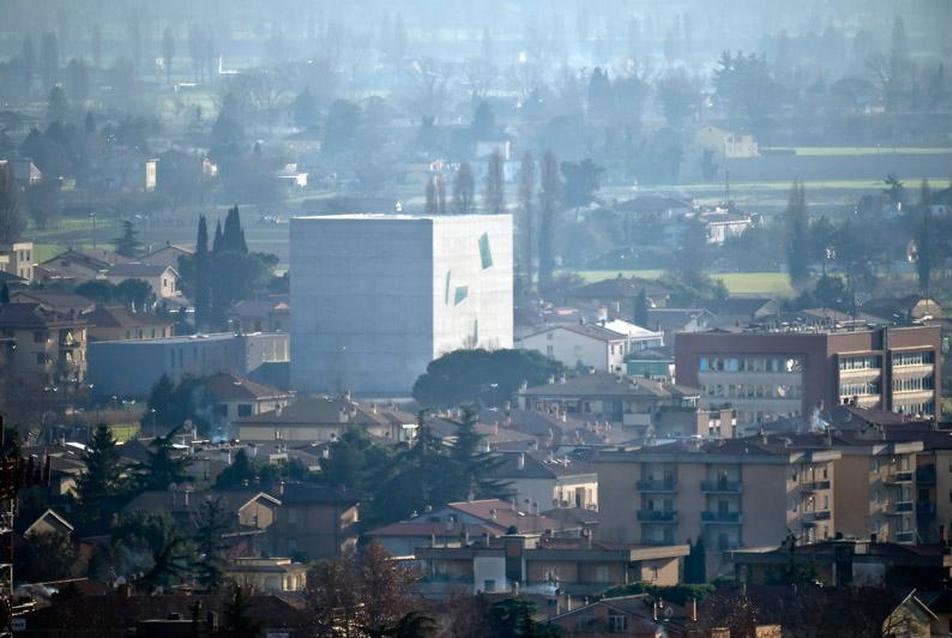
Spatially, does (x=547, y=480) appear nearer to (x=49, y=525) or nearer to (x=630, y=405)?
(x=49, y=525)

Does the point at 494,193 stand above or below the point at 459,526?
above

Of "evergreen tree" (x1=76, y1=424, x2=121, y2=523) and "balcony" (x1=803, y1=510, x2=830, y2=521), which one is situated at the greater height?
"evergreen tree" (x1=76, y1=424, x2=121, y2=523)

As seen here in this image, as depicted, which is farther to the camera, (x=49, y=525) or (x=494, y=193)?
(x=494, y=193)

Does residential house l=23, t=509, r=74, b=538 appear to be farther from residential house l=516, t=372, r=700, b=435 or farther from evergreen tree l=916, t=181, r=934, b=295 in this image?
evergreen tree l=916, t=181, r=934, b=295

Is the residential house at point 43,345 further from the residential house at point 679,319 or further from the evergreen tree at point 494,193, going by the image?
the evergreen tree at point 494,193

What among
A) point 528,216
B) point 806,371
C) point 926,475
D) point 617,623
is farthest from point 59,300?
point 617,623

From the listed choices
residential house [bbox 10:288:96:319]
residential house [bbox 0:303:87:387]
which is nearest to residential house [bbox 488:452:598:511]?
residential house [bbox 0:303:87:387]

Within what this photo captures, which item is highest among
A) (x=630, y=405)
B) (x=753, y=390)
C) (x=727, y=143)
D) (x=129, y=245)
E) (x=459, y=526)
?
(x=727, y=143)
